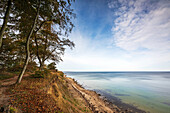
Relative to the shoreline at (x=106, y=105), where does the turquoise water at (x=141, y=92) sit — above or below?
below

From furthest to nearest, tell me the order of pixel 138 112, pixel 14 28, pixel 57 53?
pixel 57 53
pixel 138 112
pixel 14 28

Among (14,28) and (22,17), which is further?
(14,28)

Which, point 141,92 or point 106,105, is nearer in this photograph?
point 106,105

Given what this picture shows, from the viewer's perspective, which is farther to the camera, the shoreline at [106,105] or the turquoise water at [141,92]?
the turquoise water at [141,92]

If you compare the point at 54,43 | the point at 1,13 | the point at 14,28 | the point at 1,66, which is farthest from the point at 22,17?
the point at 1,66

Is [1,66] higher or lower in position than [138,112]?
higher

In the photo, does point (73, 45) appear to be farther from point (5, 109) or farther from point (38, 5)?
point (5, 109)

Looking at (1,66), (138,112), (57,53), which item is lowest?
(138,112)

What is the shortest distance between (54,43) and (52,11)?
7165mm

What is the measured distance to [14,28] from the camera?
8.59 m

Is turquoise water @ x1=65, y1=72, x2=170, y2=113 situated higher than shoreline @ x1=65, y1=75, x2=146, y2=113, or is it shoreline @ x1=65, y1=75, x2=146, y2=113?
shoreline @ x1=65, y1=75, x2=146, y2=113

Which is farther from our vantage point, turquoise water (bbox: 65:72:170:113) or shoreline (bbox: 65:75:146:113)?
turquoise water (bbox: 65:72:170:113)

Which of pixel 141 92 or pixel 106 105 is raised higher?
pixel 106 105

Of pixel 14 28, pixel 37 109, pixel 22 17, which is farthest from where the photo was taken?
pixel 14 28
